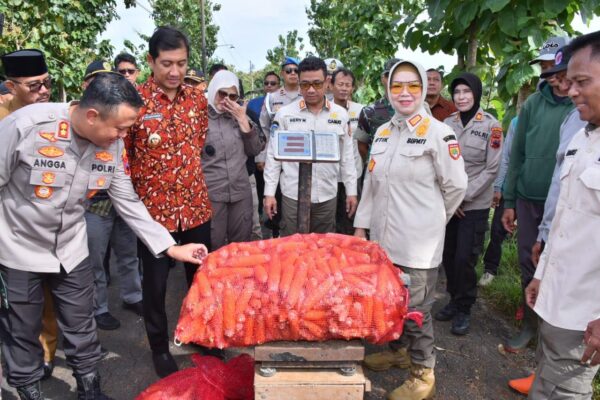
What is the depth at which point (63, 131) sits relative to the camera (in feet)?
7.18

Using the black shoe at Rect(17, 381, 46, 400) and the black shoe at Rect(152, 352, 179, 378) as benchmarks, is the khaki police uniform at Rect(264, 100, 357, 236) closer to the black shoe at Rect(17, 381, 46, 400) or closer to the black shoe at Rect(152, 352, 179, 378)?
the black shoe at Rect(152, 352, 179, 378)

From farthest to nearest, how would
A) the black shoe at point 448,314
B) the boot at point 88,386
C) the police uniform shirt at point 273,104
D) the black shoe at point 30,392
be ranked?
the police uniform shirt at point 273,104 → the black shoe at point 448,314 → the boot at point 88,386 → the black shoe at point 30,392

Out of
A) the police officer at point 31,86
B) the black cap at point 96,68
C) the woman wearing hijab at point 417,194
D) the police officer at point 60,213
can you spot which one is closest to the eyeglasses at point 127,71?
the black cap at point 96,68

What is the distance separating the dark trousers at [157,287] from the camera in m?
2.77

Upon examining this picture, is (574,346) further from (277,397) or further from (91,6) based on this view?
(91,6)

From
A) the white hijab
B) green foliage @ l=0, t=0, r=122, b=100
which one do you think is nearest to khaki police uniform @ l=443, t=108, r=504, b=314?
the white hijab

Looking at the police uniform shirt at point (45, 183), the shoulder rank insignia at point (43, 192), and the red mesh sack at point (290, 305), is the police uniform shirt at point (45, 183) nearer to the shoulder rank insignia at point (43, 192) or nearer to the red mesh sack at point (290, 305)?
the shoulder rank insignia at point (43, 192)

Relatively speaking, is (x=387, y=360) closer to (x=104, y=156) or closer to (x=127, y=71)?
(x=104, y=156)

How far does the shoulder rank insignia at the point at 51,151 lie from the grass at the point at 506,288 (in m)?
3.71

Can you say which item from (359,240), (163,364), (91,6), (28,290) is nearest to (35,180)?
(28,290)

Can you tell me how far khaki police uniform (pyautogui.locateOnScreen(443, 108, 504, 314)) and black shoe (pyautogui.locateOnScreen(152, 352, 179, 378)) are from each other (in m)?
2.33

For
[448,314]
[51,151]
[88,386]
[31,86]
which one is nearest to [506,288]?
[448,314]

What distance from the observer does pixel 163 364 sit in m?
2.90

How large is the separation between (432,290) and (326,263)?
3.18ft
